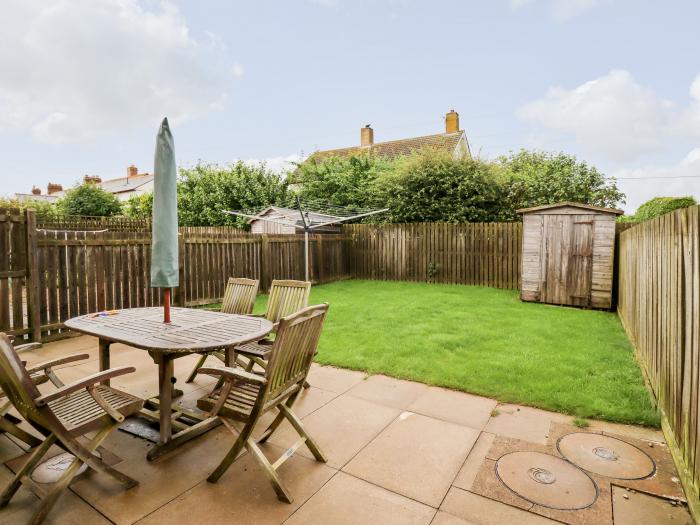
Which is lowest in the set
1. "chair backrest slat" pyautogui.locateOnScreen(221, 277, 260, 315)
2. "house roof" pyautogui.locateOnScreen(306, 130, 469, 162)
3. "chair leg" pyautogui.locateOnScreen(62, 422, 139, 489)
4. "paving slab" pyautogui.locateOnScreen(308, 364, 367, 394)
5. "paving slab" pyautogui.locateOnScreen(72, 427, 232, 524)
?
"paving slab" pyautogui.locateOnScreen(72, 427, 232, 524)

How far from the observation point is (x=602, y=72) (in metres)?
15.2

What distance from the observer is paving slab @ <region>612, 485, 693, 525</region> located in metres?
2.03

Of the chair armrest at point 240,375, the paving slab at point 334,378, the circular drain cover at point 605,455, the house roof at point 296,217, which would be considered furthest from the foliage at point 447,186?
the chair armrest at point 240,375

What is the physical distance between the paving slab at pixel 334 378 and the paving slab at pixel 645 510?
7.45 feet

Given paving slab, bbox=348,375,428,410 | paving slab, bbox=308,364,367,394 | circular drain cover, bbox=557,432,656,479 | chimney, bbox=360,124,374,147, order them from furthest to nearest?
chimney, bbox=360,124,374,147, paving slab, bbox=308,364,367,394, paving slab, bbox=348,375,428,410, circular drain cover, bbox=557,432,656,479

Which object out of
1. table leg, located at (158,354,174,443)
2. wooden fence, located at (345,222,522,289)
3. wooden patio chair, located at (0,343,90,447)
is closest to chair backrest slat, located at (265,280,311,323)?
table leg, located at (158,354,174,443)

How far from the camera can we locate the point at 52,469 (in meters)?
2.52

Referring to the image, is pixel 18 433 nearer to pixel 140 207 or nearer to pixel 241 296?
pixel 241 296

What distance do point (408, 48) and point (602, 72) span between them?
8.12 metres

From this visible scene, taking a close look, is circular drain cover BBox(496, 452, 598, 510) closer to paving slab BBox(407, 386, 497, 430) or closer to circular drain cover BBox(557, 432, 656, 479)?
circular drain cover BBox(557, 432, 656, 479)

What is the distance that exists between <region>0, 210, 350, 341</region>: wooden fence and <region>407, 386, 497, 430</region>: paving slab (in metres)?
5.29

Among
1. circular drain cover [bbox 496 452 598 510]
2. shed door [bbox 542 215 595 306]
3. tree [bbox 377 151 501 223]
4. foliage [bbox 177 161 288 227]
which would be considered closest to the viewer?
circular drain cover [bbox 496 452 598 510]

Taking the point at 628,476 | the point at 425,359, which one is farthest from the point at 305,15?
the point at 628,476

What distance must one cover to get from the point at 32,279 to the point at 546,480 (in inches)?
249
